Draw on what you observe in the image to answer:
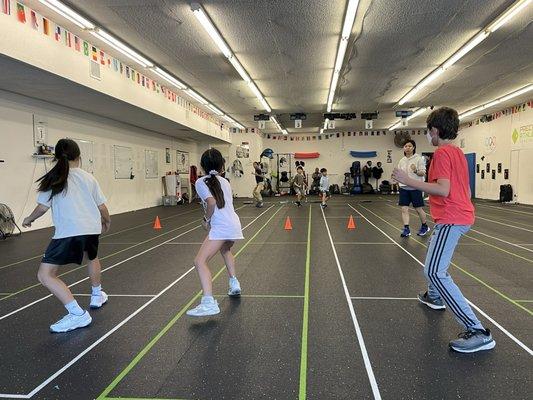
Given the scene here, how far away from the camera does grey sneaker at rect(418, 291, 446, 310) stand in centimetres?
343

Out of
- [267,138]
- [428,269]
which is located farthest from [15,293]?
[267,138]

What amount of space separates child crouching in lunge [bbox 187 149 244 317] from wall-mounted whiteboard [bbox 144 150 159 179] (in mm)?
11995

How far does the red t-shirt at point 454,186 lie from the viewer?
2.66 m

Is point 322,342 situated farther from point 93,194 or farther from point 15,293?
point 15,293

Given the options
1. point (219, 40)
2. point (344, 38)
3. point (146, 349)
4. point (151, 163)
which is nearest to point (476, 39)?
point (344, 38)

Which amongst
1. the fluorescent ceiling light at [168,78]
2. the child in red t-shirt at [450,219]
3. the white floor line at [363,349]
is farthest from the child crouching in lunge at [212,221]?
the fluorescent ceiling light at [168,78]

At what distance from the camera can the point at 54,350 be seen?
2750mm

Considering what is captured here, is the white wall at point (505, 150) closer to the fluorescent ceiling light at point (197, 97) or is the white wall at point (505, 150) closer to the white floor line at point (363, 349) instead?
the fluorescent ceiling light at point (197, 97)

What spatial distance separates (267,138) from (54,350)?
2237 centimetres

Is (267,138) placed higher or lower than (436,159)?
higher

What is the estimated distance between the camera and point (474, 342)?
A: 2596 mm

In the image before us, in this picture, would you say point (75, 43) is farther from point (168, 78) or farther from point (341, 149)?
point (341, 149)

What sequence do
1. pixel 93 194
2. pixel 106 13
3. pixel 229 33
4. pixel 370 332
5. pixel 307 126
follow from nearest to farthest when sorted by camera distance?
pixel 370 332
pixel 93 194
pixel 106 13
pixel 229 33
pixel 307 126

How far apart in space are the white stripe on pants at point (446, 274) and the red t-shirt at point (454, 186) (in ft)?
0.21
